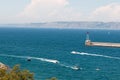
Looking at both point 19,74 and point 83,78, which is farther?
point 83,78

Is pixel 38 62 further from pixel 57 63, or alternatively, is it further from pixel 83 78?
pixel 83 78

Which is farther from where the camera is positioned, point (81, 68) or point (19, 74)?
point (81, 68)

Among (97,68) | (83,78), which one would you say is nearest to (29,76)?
(83,78)

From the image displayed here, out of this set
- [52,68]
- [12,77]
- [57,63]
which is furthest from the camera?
[57,63]

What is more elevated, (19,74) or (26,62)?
(19,74)

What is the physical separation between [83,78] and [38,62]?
113 ft

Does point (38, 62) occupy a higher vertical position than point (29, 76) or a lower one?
lower

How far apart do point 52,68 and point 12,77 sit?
65.1 metres

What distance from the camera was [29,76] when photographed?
2393 inches

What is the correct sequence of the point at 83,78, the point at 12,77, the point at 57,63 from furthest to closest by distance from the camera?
1. the point at 57,63
2. the point at 83,78
3. the point at 12,77

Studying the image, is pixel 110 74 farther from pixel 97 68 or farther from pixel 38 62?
pixel 38 62

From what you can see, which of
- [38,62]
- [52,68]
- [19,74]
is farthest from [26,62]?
[19,74]

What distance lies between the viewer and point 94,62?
142 metres

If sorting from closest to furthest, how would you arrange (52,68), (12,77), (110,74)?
(12,77) < (110,74) < (52,68)
